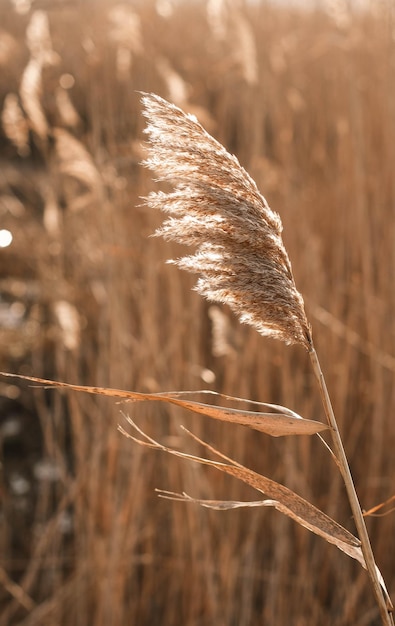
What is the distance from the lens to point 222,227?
0.48 metres

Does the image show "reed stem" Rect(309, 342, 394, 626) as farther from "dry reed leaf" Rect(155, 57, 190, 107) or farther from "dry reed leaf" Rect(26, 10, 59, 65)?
"dry reed leaf" Rect(26, 10, 59, 65)

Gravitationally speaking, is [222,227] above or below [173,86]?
below

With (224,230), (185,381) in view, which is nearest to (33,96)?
(185,381)

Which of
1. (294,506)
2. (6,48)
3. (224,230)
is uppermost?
(6,48)

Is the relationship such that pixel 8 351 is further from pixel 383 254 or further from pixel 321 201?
pixel 383 254

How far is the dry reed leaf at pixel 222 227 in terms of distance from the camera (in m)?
0.48

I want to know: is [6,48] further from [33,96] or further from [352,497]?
[352,497]

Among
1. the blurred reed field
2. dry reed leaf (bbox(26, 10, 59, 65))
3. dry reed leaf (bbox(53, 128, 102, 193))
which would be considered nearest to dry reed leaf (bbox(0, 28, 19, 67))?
the blurred reed field

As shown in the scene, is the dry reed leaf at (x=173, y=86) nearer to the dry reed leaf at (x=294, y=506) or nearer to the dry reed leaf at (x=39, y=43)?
the dry reed leaf at (x=39, y=43)

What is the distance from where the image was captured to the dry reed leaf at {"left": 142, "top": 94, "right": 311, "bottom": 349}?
48 cm

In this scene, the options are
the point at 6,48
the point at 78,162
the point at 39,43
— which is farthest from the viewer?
the point at 6,48

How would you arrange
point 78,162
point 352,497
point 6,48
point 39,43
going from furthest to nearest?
1. point 6,48
2. point 39,43
3. point 78,162
4. point 352,497

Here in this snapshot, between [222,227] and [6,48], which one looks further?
[6,48]

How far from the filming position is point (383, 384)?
1744mm
